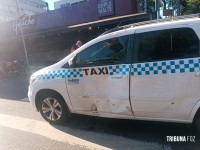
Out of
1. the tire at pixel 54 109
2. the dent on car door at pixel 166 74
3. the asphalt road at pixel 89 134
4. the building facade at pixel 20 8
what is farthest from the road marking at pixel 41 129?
the building facade at pixel 20 8

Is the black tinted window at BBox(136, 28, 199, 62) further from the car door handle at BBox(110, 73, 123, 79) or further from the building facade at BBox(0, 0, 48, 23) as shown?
the building facade at BBox(0, 0, 48, 23)

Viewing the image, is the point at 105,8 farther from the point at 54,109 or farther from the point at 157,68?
the point at 157,68

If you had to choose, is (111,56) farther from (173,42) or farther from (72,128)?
(72,128)

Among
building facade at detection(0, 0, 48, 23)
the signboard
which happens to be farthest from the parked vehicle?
building facade at detection(0, 0, 48, 23)

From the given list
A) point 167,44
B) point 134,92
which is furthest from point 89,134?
point 167,44

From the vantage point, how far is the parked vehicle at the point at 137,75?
12.8 feet

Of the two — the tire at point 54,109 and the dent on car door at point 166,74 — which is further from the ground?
the dent on car door at point 166,74

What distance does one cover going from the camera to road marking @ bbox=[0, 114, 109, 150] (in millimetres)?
4512

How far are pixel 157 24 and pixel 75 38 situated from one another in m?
14.4

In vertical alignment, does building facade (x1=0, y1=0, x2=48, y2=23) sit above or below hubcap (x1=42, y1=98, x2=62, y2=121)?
above

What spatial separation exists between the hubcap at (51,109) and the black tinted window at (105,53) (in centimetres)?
100

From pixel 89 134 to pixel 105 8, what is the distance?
526 inches

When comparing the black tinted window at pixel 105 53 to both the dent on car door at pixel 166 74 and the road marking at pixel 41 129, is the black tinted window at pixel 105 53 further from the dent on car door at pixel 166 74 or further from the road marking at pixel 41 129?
the road marking at pixel 41 129

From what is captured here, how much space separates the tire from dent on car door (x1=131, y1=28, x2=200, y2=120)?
5.08ft
